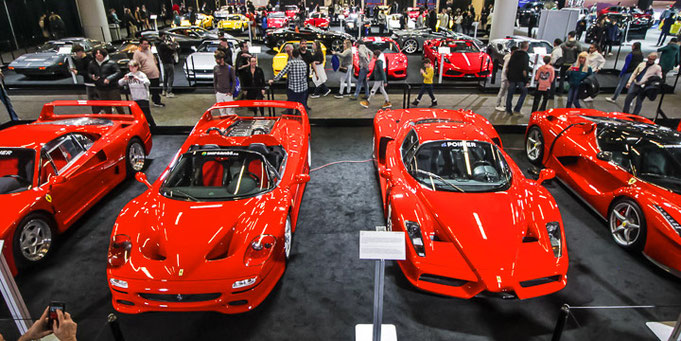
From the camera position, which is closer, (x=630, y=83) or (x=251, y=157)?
(x=251, y=157)

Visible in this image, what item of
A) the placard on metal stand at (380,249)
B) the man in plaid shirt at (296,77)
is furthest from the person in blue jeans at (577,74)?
the placard on metal stand at (380,249)

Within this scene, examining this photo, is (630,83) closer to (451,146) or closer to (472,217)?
(451,146)

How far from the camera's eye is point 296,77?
801 cm

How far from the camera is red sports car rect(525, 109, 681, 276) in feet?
13.4

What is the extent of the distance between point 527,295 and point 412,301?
3.38ft

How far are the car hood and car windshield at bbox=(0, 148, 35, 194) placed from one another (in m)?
1.43

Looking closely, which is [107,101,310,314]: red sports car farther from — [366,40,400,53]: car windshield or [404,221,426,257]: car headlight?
[366,40,400,53]: car windshield

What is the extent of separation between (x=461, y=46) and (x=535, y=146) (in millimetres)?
6780

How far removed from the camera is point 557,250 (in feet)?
11.9

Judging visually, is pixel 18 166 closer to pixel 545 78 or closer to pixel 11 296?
pixel 11 296

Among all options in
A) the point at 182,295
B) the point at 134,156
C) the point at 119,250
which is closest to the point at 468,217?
the point at 182,295

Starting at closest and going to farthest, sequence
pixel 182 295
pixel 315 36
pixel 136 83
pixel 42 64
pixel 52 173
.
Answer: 1. pixel 182 295
2. pixel 52 173
3. pixel 136 83
4. pixel 42 64
5. pixel 315 36

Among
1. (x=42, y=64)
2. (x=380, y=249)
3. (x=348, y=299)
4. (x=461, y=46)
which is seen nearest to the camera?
(x=380, y=249)

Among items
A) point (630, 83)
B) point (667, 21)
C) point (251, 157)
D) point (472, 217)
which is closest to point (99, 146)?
point (251, 157)
